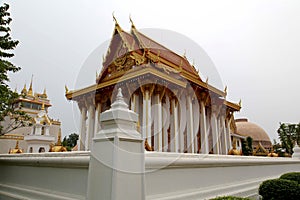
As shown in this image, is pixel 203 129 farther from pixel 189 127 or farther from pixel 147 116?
pixel 147 116

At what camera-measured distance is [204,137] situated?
41.9ft

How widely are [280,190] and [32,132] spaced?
17082 mm

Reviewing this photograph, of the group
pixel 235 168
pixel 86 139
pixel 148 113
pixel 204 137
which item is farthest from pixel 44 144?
pixel 235 168

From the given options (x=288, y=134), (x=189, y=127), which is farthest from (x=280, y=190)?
(x=288, y=134)

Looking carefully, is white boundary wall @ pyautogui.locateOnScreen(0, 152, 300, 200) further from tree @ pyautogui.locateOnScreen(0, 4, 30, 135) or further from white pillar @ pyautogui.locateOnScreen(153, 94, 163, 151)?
white pillar @ pyautogui.locateOnScreen(153, 94, 163, 151)

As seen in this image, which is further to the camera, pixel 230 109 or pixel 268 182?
pixel 230 109

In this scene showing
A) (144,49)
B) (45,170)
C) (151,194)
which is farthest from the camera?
(144,49)

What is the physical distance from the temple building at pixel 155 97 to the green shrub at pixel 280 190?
4.35 m

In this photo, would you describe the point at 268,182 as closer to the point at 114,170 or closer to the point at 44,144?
the point at 114,170

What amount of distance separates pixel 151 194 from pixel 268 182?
3713mm

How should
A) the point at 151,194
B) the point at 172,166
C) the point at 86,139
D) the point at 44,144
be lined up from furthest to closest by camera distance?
the point at 44,144, the point at 86,139, the point at 172,166, the point at 151,194

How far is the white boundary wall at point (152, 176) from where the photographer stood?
9.91 ft

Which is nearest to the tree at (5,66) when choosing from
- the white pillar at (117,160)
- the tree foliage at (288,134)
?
the white pillar at (117,160)

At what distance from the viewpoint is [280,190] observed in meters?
4.98
